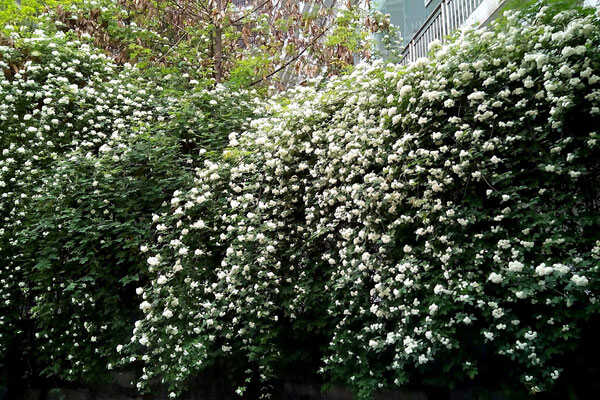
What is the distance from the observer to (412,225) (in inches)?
132

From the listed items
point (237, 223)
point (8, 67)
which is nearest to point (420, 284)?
point (237, 223)

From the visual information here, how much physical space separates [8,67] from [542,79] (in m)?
5.95

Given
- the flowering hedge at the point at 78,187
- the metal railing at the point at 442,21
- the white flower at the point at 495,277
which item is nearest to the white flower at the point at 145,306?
the flowering hedge at the point at 78,187

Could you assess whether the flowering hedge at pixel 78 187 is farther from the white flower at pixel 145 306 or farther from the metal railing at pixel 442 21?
the metal railing at pixel 442 21

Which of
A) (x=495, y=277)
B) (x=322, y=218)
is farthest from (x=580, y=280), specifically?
(x=322, y=218)

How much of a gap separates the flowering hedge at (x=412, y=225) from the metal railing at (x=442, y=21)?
11.9 ft

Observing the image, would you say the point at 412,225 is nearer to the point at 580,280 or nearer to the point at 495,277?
the point at 495,277

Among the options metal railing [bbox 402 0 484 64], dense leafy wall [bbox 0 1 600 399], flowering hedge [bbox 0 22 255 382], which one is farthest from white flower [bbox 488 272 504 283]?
metal railing [bbox 402 0 484 64]

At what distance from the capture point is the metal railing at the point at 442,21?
7.41 metres

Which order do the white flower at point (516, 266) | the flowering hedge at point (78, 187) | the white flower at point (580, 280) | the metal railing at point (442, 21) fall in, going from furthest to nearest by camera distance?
the metal railing at point (442, 21) → the flowering hedge at point (78, 187) → the white flower at point (516, 266) → the white flower at point (580, 280)

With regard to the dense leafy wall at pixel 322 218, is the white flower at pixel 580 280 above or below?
below

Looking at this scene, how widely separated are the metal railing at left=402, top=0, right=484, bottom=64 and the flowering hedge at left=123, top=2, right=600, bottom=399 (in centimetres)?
363

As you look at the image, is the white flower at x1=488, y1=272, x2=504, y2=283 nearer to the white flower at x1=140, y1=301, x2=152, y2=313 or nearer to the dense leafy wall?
the dense leafy wall

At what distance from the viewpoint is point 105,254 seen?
5031mm
